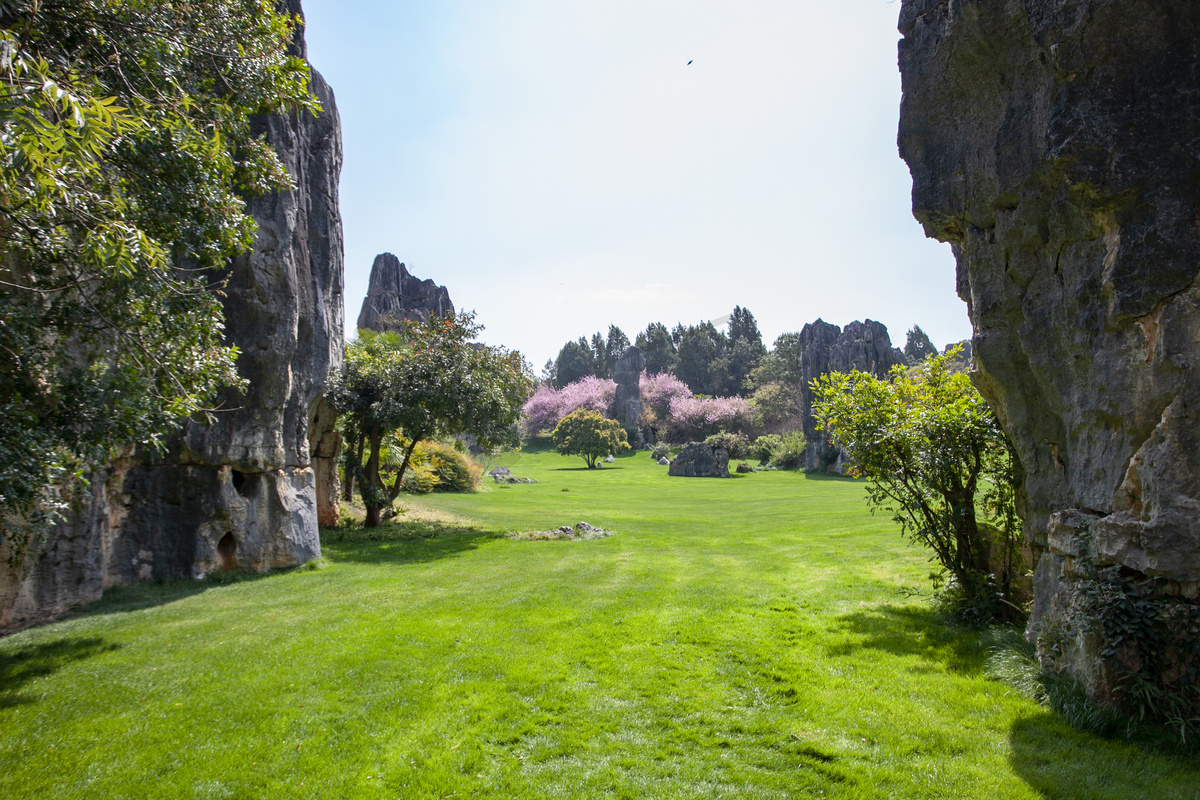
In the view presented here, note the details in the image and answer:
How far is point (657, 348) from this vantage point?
92938 millimetres

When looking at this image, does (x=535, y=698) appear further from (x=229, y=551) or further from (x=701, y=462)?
(x=701, y=462)

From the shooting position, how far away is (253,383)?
43.1 feet

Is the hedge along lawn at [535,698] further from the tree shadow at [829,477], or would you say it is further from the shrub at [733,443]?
the shrub at [733,443]

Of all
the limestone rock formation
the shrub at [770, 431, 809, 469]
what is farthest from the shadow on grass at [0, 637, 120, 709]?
the limestone rock formation

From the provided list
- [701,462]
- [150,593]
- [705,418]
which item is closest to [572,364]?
[705,418]

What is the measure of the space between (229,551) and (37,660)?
5.40 meters

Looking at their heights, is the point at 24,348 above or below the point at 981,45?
below

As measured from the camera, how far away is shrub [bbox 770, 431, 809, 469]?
162 ft

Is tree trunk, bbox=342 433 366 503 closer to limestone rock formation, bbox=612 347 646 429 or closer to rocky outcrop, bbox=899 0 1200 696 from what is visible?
rocky outcrop, bbox=899 0 1200 696

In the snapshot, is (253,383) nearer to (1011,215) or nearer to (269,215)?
(269,215)

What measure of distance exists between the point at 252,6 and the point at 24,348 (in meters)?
5.34

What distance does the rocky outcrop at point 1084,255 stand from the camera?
5.54 meters

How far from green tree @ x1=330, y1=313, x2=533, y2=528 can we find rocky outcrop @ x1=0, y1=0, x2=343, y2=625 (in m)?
2.52

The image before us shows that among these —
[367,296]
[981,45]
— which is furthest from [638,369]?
[981,45]
